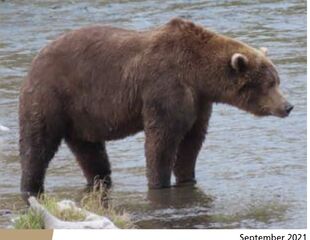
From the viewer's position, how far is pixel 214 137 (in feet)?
43.5

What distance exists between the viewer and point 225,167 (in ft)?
39.3

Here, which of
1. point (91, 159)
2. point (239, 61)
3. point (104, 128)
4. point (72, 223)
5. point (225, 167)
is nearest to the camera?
point (72, 223)

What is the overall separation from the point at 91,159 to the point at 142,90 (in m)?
1.01

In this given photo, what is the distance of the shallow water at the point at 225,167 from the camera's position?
34.2 ft

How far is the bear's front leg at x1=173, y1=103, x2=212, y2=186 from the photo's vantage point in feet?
37.3

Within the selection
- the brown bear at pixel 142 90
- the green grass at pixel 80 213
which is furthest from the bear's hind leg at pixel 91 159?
the green grass at pixel 80 213

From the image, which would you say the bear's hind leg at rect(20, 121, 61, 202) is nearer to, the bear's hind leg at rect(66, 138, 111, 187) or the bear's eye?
the bear's hind leg at rect(66, 138, 111, 187)

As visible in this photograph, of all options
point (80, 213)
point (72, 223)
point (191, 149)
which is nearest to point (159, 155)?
point (191, 149)

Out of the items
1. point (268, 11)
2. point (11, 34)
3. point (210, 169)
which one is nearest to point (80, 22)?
point (11, 34)

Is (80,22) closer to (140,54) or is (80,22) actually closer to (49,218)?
(140,54)

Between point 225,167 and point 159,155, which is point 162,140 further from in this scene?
point 225,167

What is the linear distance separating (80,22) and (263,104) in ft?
35.3

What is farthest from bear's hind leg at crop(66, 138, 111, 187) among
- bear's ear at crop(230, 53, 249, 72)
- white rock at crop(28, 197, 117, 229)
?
white rock at crop(28, 197, 117, 229)

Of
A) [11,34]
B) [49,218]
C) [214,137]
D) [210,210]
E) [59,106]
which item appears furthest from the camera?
[11,34]
